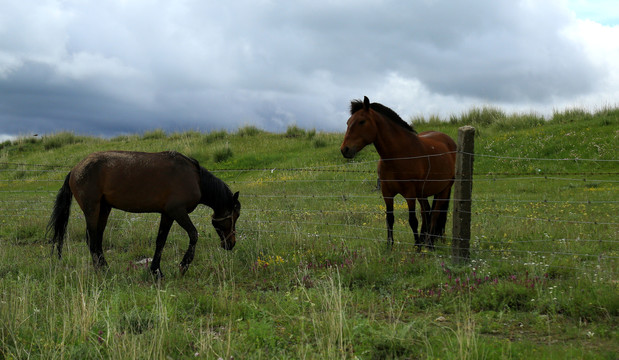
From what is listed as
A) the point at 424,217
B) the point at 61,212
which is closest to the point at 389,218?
the point at 424,217

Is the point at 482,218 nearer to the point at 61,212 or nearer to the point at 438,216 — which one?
the point at 438,216

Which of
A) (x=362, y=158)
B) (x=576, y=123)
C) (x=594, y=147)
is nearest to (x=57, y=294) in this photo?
(x=362, y=158)

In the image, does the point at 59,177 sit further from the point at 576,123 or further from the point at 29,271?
A: the point at 576,123

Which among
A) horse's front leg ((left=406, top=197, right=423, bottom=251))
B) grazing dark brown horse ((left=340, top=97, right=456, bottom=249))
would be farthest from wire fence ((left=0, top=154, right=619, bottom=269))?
grazing dark brown horse ((left=340, top=97, right=456, bottom=249))

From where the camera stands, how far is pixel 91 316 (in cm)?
452

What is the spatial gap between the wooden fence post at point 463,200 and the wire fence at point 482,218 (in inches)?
9.1

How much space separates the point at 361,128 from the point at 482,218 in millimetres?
4397

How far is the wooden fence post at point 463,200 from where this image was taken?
671 cm

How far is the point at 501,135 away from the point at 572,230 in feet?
46.4

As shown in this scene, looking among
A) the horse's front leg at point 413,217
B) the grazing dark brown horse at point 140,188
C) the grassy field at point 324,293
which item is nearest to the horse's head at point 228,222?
the grassy field at point 324,293

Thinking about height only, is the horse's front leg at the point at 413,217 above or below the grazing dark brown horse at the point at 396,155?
below

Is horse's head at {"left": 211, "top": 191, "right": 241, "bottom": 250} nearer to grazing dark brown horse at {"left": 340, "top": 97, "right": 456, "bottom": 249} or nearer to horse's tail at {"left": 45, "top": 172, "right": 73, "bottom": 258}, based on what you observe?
grazing dark brown horse at {"left": 340, "top": 97, "right": 456, "bottom": 249}

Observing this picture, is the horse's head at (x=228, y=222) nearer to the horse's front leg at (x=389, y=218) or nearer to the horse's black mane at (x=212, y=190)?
the horse's black mane at (x=212, y=190)

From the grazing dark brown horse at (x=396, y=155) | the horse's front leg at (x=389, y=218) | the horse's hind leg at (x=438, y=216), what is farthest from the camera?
the horse's hind leg at (x=438, y=216)
